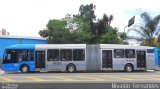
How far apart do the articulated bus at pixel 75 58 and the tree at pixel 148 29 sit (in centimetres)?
1460

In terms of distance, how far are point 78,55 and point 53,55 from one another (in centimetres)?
229

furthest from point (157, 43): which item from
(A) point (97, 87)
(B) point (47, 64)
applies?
(A) point (97, 87)

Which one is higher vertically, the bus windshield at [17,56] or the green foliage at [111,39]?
the green foliage at [111,39]

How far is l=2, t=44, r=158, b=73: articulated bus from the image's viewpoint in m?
38.1

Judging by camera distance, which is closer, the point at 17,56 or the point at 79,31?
the point at 17,56

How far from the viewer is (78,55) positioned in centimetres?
3884

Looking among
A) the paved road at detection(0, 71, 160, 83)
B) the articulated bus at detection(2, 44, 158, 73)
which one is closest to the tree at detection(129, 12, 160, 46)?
the articulated bus at detection(2, 44, 158, 73)

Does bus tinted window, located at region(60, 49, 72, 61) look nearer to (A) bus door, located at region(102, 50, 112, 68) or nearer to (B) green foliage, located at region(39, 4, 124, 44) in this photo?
(A) bus door, located at region(102, 50, 112, 68)

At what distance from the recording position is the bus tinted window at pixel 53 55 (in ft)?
126

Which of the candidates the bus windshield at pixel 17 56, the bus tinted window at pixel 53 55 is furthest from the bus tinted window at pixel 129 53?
the bus windshield at pixel 17 56

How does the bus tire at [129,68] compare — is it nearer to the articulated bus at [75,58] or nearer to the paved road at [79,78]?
the articulated bus at [75,58]

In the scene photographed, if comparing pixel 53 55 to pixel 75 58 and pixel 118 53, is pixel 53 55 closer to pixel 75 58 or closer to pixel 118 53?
pixel 75 58

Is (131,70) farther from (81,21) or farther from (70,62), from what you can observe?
(81,21)

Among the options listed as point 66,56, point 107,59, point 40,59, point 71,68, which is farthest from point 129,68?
point 40,59
